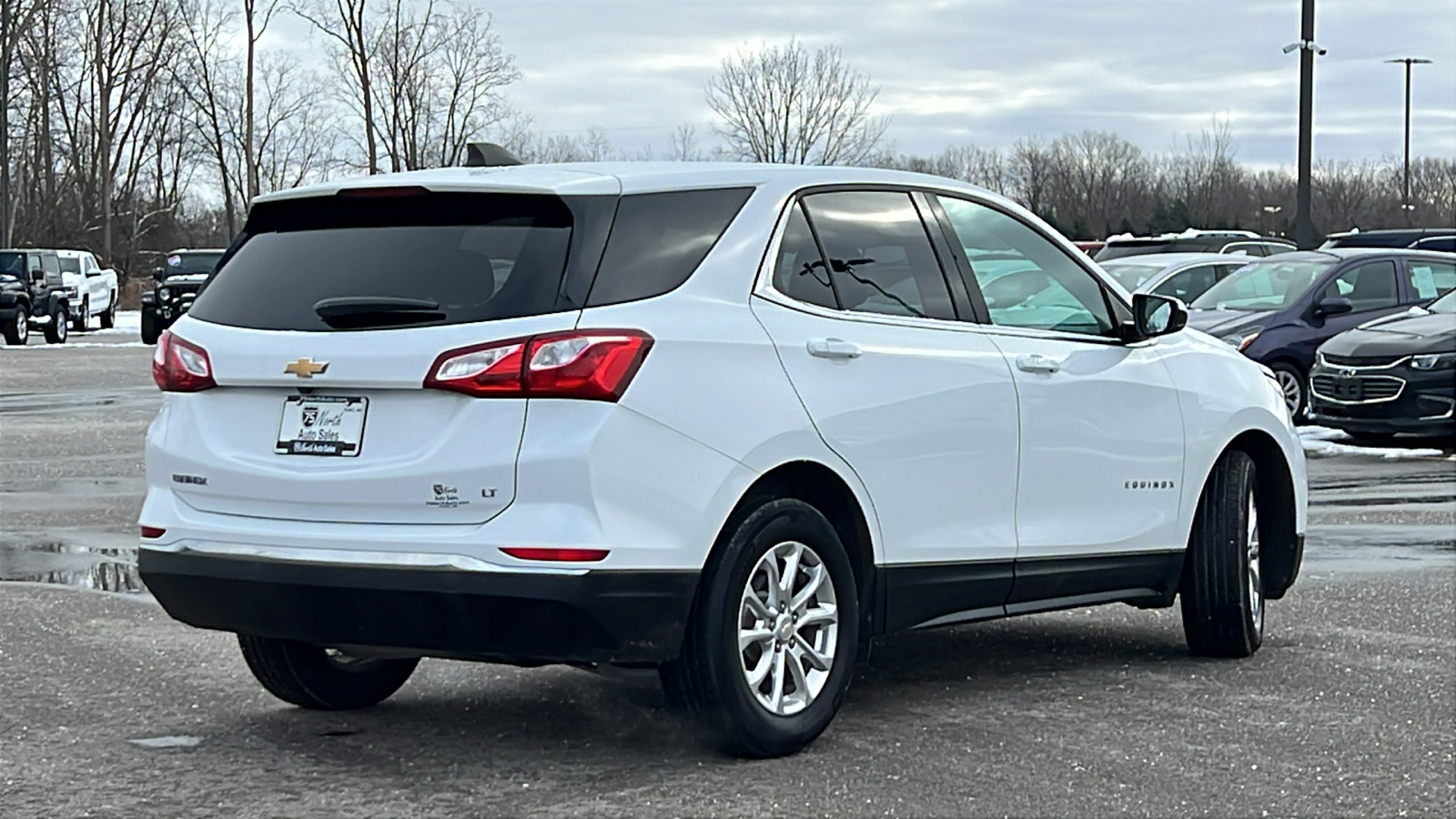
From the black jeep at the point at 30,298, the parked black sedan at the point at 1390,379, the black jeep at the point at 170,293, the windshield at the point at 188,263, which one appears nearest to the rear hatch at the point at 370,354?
the parked black sedan at the point at 1390,379

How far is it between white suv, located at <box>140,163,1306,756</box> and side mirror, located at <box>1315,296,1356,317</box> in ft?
42.8

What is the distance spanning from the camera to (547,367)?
17.2 feet

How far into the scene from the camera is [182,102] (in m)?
83.2

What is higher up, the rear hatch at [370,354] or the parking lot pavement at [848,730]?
the rear hatch at [370,354]

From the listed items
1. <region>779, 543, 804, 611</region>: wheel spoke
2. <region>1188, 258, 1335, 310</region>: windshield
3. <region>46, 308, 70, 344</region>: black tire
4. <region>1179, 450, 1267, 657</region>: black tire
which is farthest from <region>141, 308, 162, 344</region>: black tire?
<region>779, 543, 804, 611</region>: wheel spoke

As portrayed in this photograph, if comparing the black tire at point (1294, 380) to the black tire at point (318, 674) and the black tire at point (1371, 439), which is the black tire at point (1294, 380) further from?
the black tire at point (318, 674)

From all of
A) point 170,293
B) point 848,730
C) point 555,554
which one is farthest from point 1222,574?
point 170,293

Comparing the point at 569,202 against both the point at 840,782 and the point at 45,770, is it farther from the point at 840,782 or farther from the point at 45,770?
the point at 45,770

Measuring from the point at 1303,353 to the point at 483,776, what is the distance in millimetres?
14675

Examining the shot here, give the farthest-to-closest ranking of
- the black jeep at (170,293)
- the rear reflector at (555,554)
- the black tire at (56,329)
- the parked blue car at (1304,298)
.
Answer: the black tire at (56,329)
the black jeep at (170,293)
the parked blue car at (1304,298)
the rear reflector at (555,554)

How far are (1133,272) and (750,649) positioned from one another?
18.9 metres

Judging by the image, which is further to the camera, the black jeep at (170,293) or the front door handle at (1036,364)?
the black jeep at (170,293)

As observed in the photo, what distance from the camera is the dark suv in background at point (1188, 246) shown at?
32625 mm

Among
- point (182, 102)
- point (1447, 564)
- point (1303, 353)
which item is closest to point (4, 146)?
point (182, 102)
